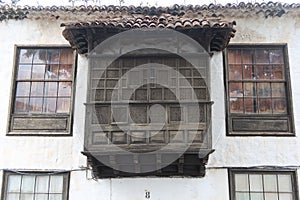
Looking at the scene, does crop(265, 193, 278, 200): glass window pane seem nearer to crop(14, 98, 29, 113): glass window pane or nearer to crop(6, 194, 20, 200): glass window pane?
crop(6, 194, 20, 200): glass window pane

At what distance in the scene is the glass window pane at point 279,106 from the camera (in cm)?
941

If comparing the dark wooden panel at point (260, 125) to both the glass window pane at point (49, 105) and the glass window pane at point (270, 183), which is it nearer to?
the glass window pane at point (270, 183)

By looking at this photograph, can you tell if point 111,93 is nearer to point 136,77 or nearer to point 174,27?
point 136,77

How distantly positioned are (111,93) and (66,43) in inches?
90.3

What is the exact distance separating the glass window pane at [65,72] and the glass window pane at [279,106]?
4914mm

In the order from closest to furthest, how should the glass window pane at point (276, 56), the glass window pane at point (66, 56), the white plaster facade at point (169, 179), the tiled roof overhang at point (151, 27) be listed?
the tiled roof overhang at point (151, 27) → the white plaster facade at point (169, 179) → the glass window pane at point (276, 56) → the glass window pane at point (66, 56)

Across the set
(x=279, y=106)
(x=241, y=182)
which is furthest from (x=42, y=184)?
(x=279, y=106)

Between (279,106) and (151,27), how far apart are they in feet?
11.8

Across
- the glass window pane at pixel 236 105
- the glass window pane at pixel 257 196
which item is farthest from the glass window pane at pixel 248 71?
the glass window pane at pixel 257 196

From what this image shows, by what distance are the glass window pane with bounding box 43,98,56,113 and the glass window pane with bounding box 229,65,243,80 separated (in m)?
4.27

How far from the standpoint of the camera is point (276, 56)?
979 centimetres

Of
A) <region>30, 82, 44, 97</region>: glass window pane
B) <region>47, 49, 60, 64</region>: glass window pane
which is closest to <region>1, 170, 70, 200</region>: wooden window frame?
<region>30, 82, 44, 97</region>: glass window pane

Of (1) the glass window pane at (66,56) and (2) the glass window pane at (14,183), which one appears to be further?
(1) the glass window pane at (66,56)

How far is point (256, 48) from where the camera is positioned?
32.3 ft
